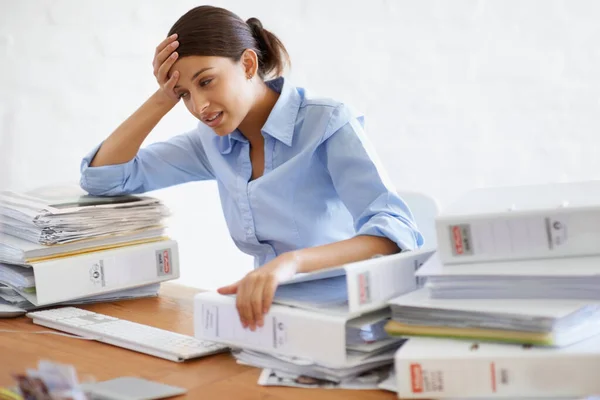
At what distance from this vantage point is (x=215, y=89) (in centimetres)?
163

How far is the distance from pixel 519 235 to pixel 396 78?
1.46 meters

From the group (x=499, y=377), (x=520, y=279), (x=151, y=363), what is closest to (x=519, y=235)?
(x=520, y=279)

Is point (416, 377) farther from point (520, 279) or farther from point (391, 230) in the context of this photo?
point (391, 230)

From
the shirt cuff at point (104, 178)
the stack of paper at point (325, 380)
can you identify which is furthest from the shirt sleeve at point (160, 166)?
the stack of paper at point (325, 380)

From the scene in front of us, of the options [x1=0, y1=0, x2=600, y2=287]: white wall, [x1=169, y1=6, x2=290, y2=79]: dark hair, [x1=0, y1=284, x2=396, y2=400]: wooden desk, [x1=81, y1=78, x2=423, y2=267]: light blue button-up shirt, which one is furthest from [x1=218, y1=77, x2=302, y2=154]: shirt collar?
[x1=0, y1=0, x2=600, y2=287]: white wall

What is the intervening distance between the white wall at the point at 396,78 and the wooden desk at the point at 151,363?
0.82 metres

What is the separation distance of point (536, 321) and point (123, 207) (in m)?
1.00

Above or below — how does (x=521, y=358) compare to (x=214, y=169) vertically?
below

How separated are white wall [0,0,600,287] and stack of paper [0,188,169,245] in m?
0.47

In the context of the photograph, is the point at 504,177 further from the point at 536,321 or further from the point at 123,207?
the point at 536,321

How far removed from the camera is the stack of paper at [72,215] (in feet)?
5.54

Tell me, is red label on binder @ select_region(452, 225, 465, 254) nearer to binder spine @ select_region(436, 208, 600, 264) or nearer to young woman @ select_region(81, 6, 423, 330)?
binder spine @ select_region(436, 208, 600, 264)

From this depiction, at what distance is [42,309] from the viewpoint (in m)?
1.71

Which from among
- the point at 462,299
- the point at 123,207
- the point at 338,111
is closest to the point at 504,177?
the point at 338,111
